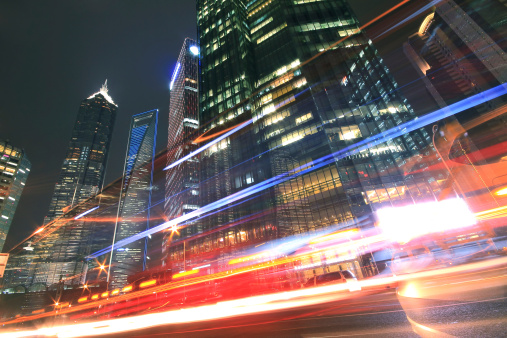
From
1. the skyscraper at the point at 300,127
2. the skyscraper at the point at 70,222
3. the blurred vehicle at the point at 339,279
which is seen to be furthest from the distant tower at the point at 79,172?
the blurred vehicle at the point at 339,279

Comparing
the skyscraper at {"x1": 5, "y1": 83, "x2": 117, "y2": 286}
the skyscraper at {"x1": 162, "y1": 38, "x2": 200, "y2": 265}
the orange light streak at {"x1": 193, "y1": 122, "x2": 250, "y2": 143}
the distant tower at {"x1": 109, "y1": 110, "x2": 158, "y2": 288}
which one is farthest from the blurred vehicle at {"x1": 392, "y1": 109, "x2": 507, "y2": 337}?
the distant tower at {"x1": 109, "y1": 110, "x2": 158, "y2": 288}

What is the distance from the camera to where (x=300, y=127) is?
3841cm

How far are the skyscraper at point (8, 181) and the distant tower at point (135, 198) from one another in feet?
138

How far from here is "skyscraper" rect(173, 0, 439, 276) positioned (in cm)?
3209

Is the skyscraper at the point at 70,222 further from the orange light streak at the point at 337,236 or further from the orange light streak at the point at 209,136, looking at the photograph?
the orange light streak at the point at 337,236

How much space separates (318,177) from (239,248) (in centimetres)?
1843

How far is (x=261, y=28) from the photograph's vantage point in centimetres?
5734

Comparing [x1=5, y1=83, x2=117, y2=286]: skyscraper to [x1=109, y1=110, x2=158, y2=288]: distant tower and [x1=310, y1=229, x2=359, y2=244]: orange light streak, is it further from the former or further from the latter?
[x1=310, y1=229, x2=359, y2=244]: orange light streak

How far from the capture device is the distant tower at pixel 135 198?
113 metres

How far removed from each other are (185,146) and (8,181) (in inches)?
3376

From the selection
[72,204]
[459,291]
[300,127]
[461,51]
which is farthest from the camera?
[72,204]

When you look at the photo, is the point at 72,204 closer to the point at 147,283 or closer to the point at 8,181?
the point at 8,181

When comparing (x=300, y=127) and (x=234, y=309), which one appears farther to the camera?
(x=300, y=127)

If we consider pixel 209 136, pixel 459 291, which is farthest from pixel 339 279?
pixel 209 136
